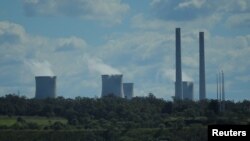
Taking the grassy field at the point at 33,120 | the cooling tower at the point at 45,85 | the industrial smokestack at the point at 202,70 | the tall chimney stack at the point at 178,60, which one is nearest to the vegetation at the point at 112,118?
the grassy field at the point at 33,120

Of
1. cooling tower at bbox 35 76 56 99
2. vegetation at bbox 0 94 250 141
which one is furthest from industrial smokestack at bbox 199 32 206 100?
cooling tower at bbox 35 76 56 99

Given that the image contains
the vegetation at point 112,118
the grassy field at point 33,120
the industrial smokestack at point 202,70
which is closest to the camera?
the vegetation at point 112,118

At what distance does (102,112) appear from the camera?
147m

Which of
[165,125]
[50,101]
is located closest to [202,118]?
[165,125]

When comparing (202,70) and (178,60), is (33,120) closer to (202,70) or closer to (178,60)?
(178,60)

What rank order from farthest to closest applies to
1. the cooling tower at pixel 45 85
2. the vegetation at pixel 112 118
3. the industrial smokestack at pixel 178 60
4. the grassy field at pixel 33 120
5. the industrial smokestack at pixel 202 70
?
the cooling tower at pixel 45 85, the industrial smokestack at pixel 202 70, the industrial smokestack at pixel 178 60, the grassy field at pixel 33 120, the vegetation at pixel 112 118

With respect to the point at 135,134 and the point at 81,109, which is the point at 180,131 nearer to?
the point at 135,134

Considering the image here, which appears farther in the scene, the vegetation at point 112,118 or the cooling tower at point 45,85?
the cooling tower at point 45,85

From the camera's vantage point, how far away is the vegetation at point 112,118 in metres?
110

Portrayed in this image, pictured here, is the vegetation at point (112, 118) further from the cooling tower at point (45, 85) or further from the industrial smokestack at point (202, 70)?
the cooling tower at point (45, 85)

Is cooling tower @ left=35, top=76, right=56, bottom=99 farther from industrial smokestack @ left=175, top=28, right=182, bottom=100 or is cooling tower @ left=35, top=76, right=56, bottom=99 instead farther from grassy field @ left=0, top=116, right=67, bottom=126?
grassy field @ left=0, top=116, right=67, bottom=126

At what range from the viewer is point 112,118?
136875mm

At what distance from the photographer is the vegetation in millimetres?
109938

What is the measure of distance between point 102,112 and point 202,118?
29620 mm
